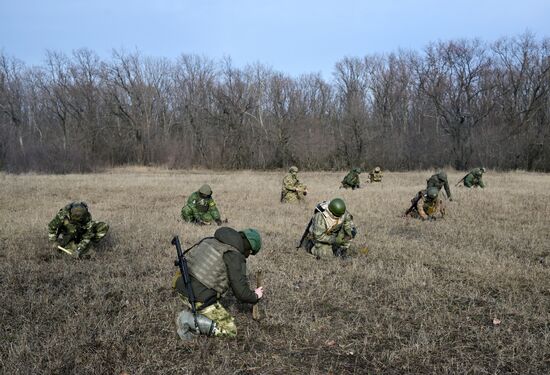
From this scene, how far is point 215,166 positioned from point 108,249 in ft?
111

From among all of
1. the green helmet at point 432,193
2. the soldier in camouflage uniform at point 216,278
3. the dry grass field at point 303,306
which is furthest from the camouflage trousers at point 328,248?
the green helmet at point 432,193

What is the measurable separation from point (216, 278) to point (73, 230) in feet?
15.0

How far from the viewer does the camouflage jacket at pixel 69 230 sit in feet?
27.4

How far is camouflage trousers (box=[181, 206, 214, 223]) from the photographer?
11.8 meters

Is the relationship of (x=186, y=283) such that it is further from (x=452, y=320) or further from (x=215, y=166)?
(x=215, y=166)

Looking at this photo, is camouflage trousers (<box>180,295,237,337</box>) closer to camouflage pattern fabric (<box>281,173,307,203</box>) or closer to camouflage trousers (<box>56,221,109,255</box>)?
camouflage trousers (<box>56,221,109,255</box>)

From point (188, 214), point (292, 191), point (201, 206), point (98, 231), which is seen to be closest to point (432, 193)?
point (292, 191)

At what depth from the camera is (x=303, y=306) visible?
6047 mm

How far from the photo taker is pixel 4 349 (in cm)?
467

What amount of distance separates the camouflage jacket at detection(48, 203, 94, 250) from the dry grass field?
296 millimetres

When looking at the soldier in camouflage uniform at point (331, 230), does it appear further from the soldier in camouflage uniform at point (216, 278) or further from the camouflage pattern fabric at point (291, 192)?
the camouflage pattern fabric at point (291, 192)

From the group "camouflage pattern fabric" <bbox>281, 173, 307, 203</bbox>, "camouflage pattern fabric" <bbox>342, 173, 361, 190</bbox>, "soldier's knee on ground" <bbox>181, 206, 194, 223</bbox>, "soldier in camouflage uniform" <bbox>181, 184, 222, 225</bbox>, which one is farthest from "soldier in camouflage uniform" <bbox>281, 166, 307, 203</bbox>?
"camouflage pattern fabric" <bbox>342, 173, 361, 190</bbox>

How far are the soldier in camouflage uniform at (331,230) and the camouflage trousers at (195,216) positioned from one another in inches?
149

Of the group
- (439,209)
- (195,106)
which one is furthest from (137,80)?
(439,209)
